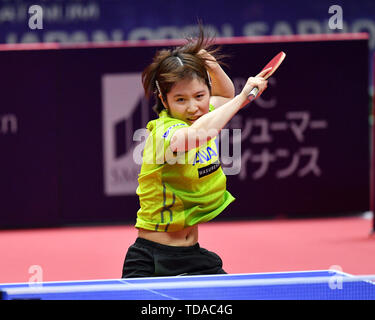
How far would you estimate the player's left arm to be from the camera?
3.24 m

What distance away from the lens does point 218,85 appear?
3.30 meters

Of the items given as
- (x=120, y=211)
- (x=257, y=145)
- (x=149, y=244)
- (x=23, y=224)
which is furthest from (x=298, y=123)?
(x=149, y=244)

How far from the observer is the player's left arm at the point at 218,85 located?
10.6 feet

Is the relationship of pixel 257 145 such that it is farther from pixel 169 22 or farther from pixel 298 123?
pixel 169 22

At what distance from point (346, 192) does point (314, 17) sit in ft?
11.6

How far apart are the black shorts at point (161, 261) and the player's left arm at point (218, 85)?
70 cm

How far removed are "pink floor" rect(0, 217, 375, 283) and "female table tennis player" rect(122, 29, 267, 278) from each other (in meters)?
2.42

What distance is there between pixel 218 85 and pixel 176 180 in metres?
0.60

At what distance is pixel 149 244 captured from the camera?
9.84 ft

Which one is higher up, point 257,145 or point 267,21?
point 267,21
